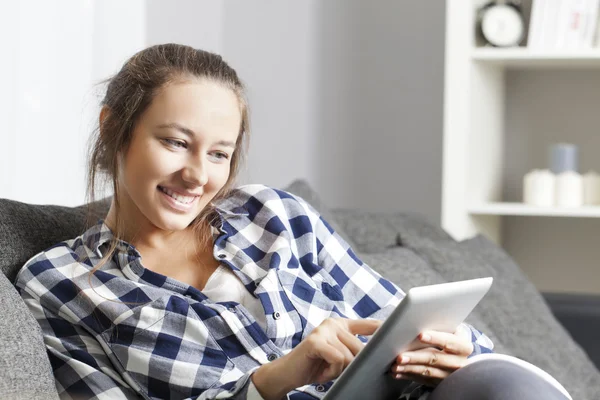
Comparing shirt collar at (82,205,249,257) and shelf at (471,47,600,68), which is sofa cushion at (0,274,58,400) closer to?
shirt collar at (82,205,249,257)

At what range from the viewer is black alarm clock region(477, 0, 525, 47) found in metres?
2.51

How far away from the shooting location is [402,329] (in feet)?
3.14

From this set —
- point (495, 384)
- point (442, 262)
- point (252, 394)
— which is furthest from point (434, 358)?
point (442, 262)

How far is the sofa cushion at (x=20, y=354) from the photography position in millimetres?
1033

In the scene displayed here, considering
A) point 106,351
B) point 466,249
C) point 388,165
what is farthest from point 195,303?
point 388,165

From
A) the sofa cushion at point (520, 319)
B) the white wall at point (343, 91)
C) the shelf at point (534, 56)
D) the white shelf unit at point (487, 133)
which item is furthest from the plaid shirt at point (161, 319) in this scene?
the white wall at point (343, 91)

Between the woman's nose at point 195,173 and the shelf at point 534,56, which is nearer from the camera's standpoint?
the woman's nose at point 195,173

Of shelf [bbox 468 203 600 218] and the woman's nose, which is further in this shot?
shelf [bbox 468 203 600 218]

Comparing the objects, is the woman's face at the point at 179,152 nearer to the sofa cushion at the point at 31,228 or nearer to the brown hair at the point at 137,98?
the brown hair at the point at 137,98

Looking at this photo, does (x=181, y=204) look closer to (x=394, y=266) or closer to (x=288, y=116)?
(x=394, y=266)

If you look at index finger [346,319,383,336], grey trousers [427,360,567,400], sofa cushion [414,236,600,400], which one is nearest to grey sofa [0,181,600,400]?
sofa cushion [414,236,600,400]

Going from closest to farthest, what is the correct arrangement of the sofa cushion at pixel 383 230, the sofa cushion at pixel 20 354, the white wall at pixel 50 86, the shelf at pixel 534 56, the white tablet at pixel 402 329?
1. the white tablet at pixel 402 329
2. the sofa cushion at pixel 20 354
3. the white wall at pixel 50 86
4. the sofa cushion at pixel 383 230
5. the shelf at pixel 534 56

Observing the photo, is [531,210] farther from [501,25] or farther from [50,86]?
[50,86]

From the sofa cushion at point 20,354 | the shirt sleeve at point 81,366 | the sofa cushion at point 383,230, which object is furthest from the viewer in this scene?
the sofa cushion at point 383,230
